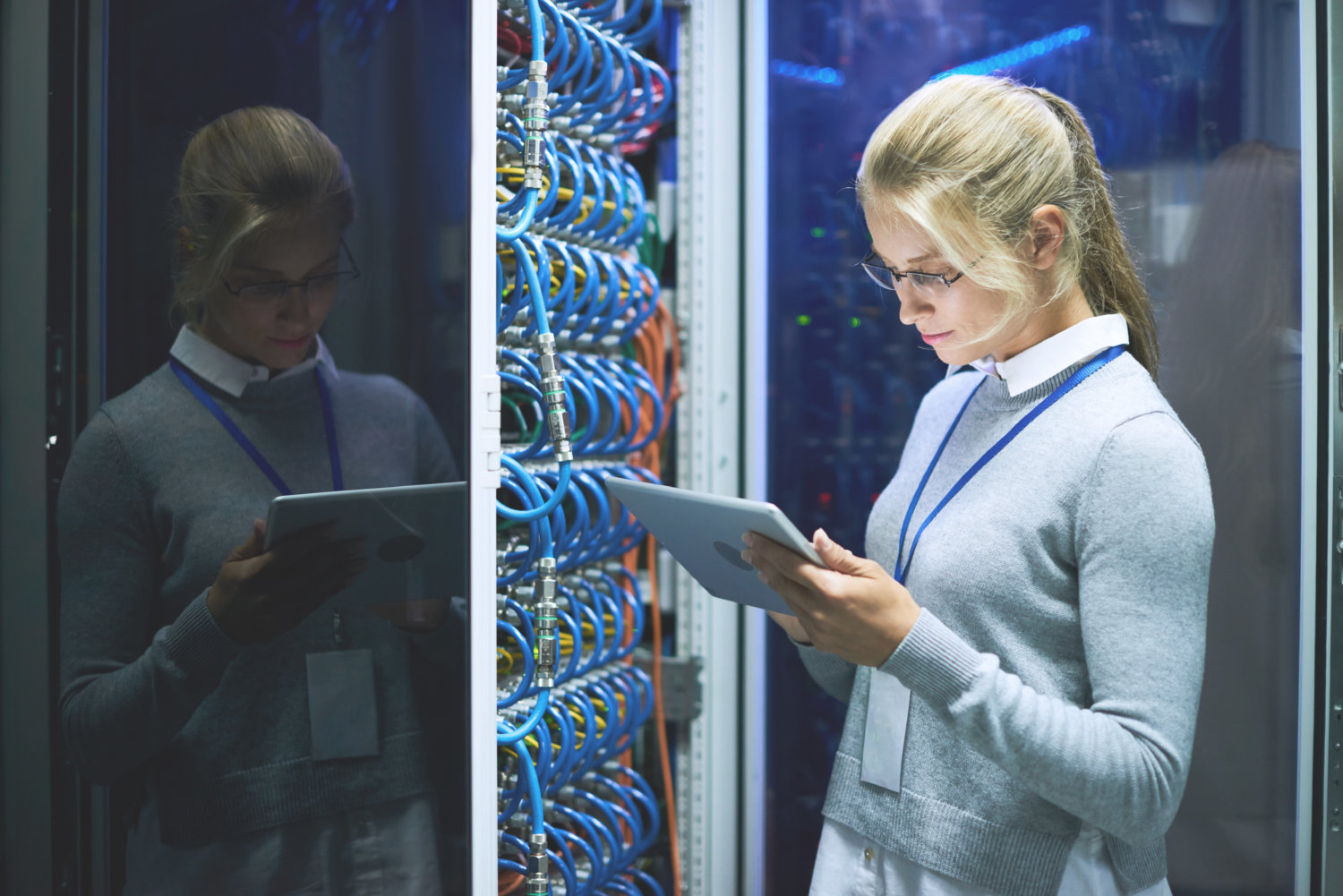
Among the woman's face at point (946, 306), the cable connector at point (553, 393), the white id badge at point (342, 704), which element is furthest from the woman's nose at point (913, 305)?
the white id badge at point (342, 704)

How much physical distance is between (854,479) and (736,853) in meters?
0.86

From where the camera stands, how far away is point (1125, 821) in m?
0.98

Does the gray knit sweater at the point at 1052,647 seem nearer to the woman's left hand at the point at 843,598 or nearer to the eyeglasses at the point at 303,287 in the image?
the woman's left hand at the point at 843,598

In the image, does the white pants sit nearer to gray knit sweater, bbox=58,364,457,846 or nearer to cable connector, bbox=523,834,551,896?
cable connector, bbox=523,834,551,896

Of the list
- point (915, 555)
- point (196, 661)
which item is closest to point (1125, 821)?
point (915, 555)

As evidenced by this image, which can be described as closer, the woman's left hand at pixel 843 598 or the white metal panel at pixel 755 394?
the woman's left hand at pixel 843 598

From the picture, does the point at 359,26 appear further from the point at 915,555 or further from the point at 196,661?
the point at 915,555

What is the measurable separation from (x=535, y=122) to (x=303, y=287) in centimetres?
57

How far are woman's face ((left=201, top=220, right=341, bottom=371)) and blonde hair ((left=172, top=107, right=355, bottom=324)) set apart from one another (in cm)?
1

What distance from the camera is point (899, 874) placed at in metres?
1.15

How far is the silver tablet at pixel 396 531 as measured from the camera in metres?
1.02

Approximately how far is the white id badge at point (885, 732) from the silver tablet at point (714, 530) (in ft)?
0.55

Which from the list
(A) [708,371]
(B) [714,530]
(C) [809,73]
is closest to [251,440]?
(B) [714,530]

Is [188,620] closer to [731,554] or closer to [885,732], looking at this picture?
[731,554]
